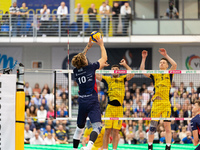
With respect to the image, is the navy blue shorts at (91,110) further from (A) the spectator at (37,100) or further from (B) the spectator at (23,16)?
(B) the spectator at (23,16)

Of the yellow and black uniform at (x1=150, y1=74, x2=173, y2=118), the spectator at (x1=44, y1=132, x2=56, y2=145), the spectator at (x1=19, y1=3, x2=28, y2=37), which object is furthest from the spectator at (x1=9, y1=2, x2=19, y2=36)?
the yellow and black uniform at (x1=150, y1=74, x2=173, y2=118)

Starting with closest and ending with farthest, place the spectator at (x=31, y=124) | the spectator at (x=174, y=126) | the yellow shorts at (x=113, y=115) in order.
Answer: the yellow shorts at (x=113, y=115) → the spectator at (x=174, y=126) → the spectator at (x=31, y=124)

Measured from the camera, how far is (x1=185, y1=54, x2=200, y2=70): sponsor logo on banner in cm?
2320

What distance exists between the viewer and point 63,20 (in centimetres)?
2241

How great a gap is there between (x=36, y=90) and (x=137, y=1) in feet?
26.4

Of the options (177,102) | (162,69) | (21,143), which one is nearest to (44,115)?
(177,102)

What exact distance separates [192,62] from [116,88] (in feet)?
45.7

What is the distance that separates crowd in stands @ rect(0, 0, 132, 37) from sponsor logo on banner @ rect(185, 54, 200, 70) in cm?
414

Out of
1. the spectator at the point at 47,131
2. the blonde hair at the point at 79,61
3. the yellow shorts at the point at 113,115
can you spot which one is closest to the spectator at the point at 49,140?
the spectator at the point at 47,131

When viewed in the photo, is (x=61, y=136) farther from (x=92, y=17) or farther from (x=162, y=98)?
(x=92, y=17)

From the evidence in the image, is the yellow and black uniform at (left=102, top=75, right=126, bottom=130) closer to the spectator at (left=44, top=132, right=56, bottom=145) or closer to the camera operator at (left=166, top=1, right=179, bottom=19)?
the spectator at (left=44, top=132, right=56, bottom=145)

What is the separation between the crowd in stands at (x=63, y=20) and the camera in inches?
877

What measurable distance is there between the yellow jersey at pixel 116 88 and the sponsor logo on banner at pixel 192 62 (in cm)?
1365

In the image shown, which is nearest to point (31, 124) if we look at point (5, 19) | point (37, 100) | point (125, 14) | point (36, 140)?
point (36, 140)
